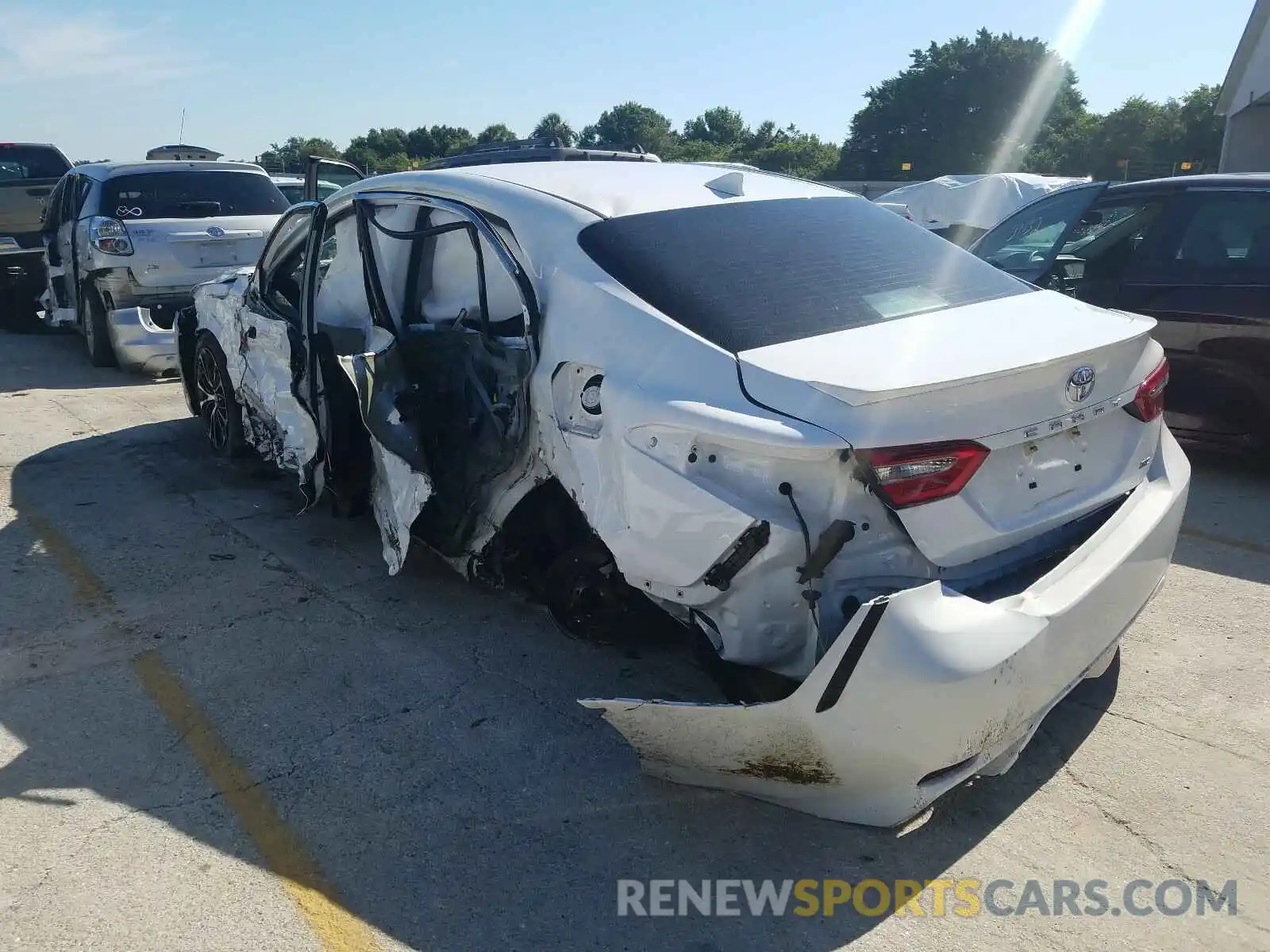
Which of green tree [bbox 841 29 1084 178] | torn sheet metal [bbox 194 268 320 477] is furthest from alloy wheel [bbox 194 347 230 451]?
green tree [bbox 841 29 1084 178]

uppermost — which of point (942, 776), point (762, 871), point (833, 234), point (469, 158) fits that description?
point (469, 158)

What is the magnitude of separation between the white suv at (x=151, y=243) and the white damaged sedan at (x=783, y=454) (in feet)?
17.9

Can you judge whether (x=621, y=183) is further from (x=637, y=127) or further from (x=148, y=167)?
(x=637, y=127)

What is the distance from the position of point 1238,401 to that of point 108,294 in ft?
28.0

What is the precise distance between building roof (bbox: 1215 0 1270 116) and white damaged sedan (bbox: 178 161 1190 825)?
→ 2214 cm

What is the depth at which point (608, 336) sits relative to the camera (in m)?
3.03

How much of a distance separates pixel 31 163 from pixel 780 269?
42.8 ft

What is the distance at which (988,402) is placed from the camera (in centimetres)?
259

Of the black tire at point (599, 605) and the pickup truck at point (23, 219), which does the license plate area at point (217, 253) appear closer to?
the pickup truck at point (23, 219)

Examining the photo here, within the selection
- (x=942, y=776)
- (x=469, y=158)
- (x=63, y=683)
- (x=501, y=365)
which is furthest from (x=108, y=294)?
(x=942, y=776)

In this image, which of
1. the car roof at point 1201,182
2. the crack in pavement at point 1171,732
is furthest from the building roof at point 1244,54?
the crack in pavement at point 1171,732

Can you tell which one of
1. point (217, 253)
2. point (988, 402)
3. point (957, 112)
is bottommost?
point (988, 402)

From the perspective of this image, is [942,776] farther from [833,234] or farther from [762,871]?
[833,234]

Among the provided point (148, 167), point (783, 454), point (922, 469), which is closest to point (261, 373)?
point (783, 454)
